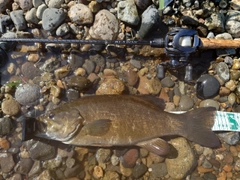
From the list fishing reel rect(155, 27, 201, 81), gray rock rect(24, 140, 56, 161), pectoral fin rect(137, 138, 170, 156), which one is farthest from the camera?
gray rock rect(24, 140, 56, 161)

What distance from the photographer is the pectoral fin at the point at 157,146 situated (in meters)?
3.70

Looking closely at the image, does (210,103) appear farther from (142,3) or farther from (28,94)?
(28,94)

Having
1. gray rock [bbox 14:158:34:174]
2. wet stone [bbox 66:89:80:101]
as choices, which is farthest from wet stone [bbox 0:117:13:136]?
wet stone [bbox 66:89:80:101]

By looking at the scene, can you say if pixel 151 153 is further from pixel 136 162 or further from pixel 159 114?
pixel 159 114

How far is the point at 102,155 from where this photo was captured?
398cm

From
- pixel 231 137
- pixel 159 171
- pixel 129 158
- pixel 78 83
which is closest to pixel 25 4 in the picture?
pixel 78 83

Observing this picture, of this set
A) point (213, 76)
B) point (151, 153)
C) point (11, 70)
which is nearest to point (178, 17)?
point (213, 76)

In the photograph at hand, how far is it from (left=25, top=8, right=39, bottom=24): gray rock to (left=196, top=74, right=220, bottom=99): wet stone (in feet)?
9.71

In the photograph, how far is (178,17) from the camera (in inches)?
162

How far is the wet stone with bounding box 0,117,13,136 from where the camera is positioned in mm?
3881

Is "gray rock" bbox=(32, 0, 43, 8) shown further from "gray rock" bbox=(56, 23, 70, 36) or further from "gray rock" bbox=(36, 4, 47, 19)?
"gray rock" bbox=(56, 23, 70, 36)

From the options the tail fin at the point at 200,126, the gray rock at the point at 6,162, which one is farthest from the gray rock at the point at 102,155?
the gray rock at the point at 6,162

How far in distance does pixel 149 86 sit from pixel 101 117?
1049 mm

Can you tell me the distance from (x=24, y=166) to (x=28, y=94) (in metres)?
1.18
